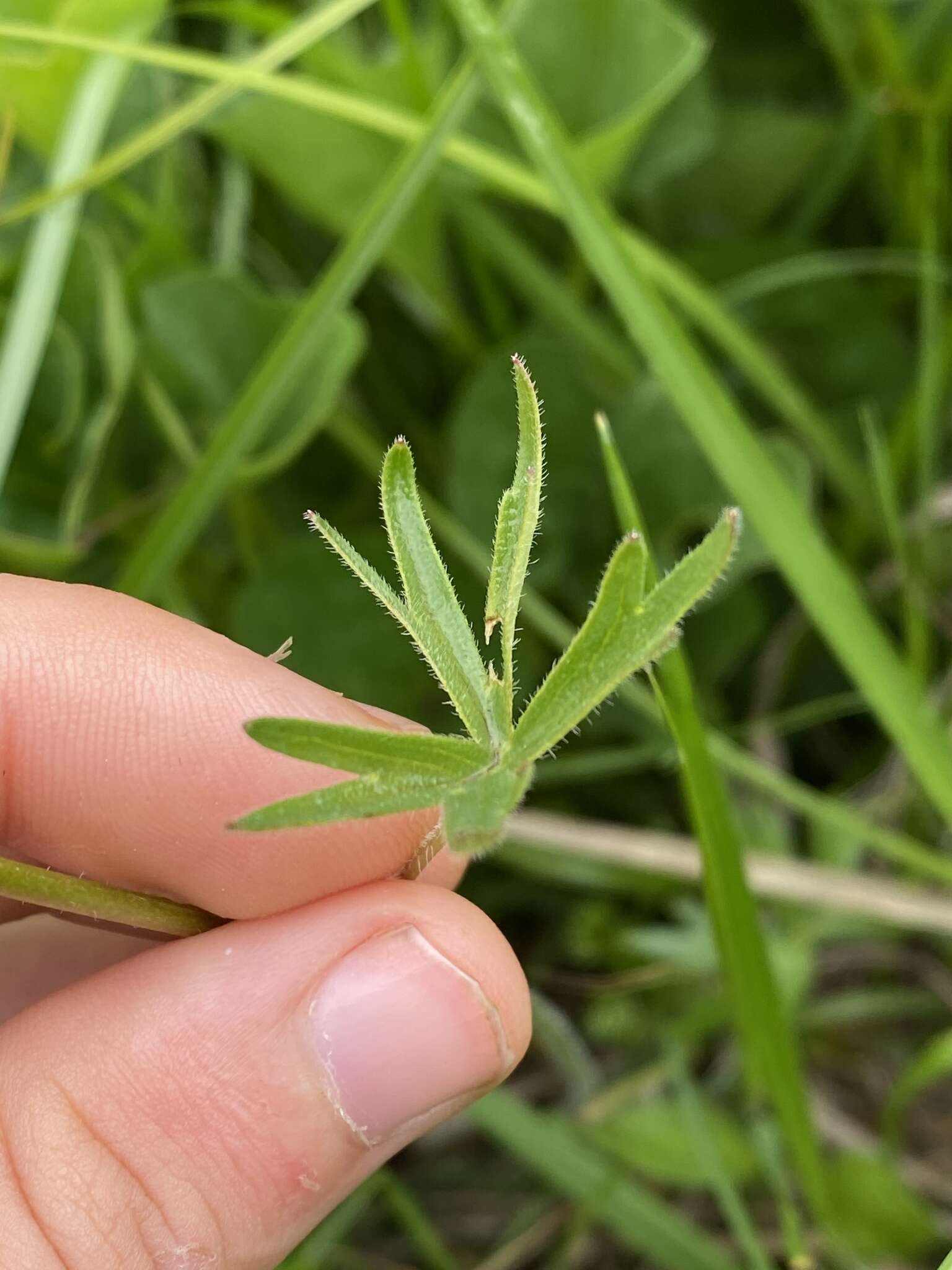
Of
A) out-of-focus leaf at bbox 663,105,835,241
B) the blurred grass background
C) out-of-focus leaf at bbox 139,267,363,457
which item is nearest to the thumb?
the blurred grass background

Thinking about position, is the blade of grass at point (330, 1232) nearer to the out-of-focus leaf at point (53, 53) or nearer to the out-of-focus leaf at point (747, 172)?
the out-of-focus leaf at point (53, 53)

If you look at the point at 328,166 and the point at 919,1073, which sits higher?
the point at 328,166

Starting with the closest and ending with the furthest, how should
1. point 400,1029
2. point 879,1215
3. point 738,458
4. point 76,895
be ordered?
point 76,895 < point 400,1029 < point 738,458 < point 879,1215

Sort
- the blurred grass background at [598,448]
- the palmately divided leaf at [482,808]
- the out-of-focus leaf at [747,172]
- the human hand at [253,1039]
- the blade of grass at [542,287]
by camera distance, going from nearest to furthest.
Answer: the palmately divided leaf at [482,808] < the human hand at [253,1039] < the blurred grass background at [598,448] < the blade of grass at [542,287] < the out-of-focus leaf at [747,172]

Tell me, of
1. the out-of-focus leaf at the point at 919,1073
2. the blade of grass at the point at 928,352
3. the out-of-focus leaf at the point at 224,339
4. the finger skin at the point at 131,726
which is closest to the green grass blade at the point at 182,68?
the out-of-focus leaf at the point at 224,339

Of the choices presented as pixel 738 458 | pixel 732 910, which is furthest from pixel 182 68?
pixel 732 910

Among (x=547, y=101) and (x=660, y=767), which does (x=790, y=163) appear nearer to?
(x=547, y=101)

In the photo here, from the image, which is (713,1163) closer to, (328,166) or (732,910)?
(732,910)
